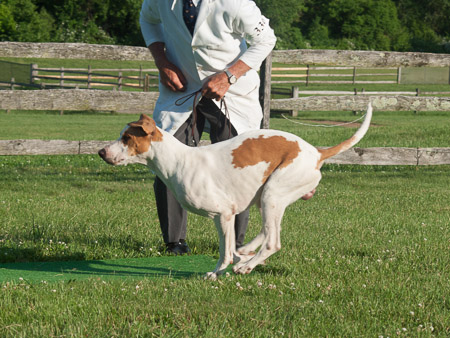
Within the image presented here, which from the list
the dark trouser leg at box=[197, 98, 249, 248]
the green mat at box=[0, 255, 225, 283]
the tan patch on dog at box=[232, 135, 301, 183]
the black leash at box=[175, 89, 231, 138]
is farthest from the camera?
the dark trouser leg at box=[197, 98, 249, 248]

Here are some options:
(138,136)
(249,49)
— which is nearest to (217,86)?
(249,49)

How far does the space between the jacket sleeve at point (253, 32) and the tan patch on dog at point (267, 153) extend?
112 centimetres

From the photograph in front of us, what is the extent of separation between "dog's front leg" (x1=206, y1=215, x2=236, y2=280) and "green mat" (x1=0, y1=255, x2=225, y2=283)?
449 mm

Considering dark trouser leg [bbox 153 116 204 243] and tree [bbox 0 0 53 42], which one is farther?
tree [bbox 0 0 53 42]

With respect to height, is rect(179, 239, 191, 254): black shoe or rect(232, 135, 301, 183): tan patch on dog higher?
rect(232, 135, 301, 183): tan patch on dog

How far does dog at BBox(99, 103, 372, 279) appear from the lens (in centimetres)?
449

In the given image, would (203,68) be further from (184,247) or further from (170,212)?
(184,247)

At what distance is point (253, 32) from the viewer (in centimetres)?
555

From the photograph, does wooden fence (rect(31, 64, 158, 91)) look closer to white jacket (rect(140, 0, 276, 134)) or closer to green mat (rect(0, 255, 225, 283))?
white jacket (rect(140, 0, 276, 134))

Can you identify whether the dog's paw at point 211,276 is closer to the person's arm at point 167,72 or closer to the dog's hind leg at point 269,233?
the dog's hind leg at point 269,233

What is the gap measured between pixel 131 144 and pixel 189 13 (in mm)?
1597

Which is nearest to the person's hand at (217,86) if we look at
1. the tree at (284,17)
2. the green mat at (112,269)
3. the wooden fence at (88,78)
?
the green mat at (112,269)

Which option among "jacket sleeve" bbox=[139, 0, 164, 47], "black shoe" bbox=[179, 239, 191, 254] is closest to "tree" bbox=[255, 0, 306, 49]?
"jacket sleeve" bbox=[139, 0, 164, 47]

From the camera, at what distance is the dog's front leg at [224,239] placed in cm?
461
